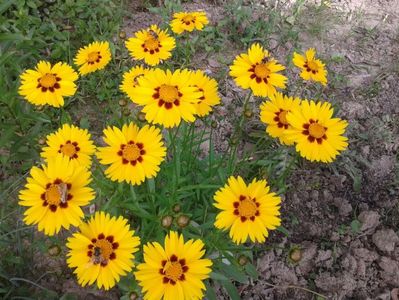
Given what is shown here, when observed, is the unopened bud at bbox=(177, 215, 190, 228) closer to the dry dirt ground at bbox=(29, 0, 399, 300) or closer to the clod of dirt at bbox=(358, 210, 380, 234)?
the dry dirt ground at bbox=(29, 0, 399, 300)

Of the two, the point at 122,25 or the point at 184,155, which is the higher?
the point at 122,25

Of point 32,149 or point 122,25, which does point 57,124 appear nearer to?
point 32,149

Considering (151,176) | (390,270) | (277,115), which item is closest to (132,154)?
(151,176)

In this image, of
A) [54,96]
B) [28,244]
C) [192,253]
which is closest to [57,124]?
[28,244]

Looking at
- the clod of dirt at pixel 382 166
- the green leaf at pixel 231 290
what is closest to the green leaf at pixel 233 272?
the green leaf at pixel 231 290

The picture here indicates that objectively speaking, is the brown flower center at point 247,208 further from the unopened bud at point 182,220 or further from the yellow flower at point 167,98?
the yellow flower at point 167,98

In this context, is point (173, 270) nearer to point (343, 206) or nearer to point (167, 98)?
point (167, 98)

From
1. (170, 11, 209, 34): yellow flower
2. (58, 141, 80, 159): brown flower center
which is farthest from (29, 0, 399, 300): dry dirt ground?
(58, 141, 80, 159): brown flower center
